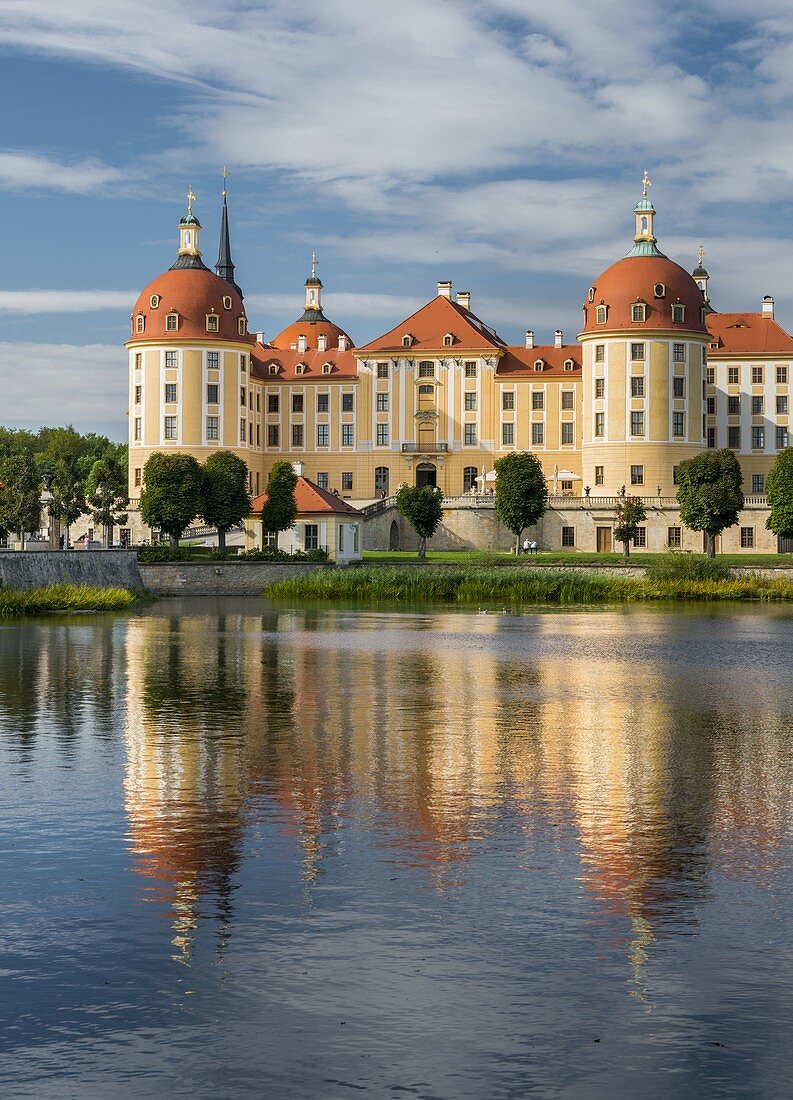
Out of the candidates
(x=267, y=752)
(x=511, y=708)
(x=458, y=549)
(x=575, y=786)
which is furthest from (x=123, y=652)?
(x=458, y=549)

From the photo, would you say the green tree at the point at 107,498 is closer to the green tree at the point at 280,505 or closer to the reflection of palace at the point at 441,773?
the green tree at the point at 280,505

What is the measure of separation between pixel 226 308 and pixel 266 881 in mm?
92717

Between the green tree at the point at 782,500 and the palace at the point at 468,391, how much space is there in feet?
40.2

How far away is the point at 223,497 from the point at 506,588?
20.4 m

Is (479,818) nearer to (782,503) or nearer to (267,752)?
(267,752)

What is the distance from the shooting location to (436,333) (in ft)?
348

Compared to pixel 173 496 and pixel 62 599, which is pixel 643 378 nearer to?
pixel 173 496

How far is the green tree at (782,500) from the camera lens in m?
82.2

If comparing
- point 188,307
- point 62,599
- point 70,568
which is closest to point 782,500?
point 70,568

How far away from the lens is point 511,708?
25938 millimetres

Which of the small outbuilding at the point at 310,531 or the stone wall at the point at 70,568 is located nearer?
the stone wall at the point at 70,568

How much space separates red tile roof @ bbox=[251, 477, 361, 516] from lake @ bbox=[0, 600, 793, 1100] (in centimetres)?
5364

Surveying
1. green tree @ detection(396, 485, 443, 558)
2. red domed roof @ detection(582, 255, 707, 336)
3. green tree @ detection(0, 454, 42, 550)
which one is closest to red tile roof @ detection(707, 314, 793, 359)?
red domed roof @ detection(582, 255, 707, 336)

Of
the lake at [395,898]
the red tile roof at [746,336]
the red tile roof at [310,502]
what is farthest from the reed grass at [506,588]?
the red tile roof at [746,336]
